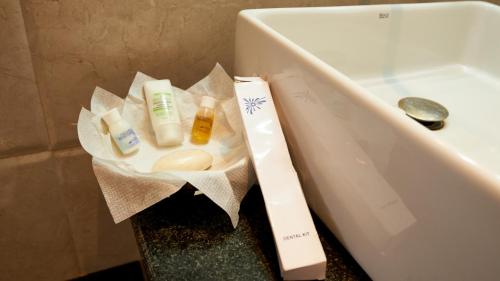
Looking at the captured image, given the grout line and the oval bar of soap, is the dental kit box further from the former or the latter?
the grout line

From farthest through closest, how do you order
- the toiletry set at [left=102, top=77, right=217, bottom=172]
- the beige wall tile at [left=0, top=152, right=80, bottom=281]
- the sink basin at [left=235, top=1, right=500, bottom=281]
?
the beige wall tile at [left=0, top=152, right=80, bottom=281] < the toiletry set at [left=102, top=77, right=217, bottom=172] < the sink basin at [left=235, top=1, right=500, bottom=281]

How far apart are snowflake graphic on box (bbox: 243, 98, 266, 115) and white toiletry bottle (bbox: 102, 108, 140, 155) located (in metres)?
0.16

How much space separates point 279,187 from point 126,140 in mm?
219

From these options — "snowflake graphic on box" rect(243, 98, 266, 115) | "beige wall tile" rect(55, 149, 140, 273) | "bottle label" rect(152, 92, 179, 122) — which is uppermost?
"snowflake graphic on box" rect(243, 98, 266, 115)

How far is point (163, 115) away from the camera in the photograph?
52 cm

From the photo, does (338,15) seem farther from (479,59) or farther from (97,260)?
(97,260)

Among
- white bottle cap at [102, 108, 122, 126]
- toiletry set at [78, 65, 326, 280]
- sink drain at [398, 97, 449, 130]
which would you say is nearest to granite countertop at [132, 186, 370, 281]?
toiletry set at [78, 65, 326, 280]

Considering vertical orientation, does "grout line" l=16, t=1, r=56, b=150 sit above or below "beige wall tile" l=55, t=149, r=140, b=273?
above

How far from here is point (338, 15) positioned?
58cm

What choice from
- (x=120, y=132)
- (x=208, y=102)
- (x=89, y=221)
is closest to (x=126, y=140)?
(x=120, y=132)

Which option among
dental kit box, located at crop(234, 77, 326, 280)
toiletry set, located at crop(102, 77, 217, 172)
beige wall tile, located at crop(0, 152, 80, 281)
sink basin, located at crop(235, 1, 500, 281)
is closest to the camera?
sink basin, located at crop(235, 1, 500, 281)

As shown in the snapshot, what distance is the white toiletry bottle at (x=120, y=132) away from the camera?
486 mm

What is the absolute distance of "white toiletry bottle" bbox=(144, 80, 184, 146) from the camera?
0.52 m

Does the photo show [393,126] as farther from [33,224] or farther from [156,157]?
[33,224]
